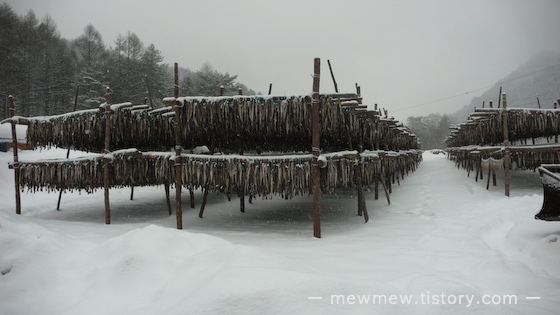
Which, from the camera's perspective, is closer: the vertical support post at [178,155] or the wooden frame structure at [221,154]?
the wooden frame structure at [221,154]

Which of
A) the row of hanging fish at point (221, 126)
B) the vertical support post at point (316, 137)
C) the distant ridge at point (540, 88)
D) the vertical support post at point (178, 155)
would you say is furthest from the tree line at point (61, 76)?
the distant ridge at point (540, 88)

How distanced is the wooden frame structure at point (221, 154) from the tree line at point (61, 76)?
1666 cm

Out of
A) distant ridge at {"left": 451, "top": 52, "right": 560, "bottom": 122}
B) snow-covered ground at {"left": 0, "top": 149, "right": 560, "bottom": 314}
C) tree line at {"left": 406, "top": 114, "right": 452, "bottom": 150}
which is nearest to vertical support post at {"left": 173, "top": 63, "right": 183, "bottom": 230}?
snow-covered ground at {"left": 0, "top": 149, "right": 560, "bottom": 314}

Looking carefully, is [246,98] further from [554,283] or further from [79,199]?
[79,199]

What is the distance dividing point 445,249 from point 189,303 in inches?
172

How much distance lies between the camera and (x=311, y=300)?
113 inches

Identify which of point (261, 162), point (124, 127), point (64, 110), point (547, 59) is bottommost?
point (261, 162)

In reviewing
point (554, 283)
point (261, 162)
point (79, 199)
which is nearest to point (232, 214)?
point (261, 162)

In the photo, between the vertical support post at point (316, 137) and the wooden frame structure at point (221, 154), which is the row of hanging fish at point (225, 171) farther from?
the vertical support post at point (316, 137)

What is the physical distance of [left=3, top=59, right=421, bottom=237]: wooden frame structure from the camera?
643cm

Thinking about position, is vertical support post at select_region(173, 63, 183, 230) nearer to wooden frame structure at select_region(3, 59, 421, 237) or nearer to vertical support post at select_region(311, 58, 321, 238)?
wooden frame structure at select_region(3, 59, 421, 237)

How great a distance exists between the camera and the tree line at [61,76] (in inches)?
914

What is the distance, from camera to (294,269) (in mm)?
3516

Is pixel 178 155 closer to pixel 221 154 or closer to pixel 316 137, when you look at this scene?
pixel 221 154
